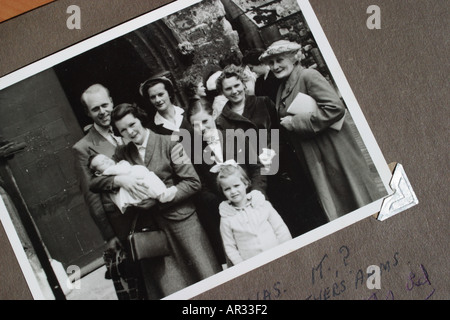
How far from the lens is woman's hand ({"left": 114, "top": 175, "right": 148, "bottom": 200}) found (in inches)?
22.6

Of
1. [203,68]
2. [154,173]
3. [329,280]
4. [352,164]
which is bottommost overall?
[329,280]

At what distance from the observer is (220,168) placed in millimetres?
583

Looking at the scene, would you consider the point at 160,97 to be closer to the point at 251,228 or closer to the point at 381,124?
the point at 251,228

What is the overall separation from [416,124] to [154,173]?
15.6 inches

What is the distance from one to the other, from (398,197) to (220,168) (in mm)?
266

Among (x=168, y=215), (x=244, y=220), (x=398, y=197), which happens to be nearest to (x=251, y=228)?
(x=244, y=220)

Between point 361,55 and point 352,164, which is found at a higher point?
point 361,55

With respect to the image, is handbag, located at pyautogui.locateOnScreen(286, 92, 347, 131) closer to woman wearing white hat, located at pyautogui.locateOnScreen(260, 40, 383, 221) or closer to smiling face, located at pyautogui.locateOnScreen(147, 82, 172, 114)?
woman wearing white hat, located at pyautogui.locateOnScreen(260, 40, 383, 221)

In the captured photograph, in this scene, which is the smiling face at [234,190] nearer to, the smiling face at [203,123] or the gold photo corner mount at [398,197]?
Answer: the smiling face at [203,123]

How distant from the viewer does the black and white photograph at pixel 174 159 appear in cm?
57

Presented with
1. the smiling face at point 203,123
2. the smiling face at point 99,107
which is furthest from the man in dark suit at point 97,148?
the smiling face at point 203,123

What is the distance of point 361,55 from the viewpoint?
0.62m
